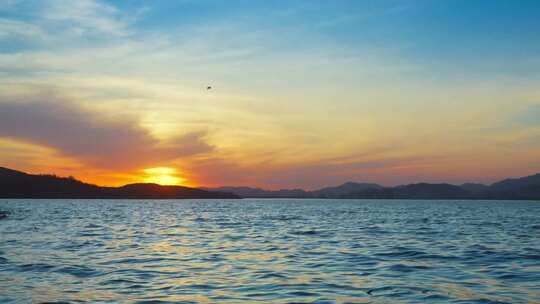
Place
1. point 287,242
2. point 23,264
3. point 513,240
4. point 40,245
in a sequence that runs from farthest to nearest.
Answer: point 513,240
point 287,242
point 40,245
point 23,264

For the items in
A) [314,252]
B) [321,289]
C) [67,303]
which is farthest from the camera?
[314,252]

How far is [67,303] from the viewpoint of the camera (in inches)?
748

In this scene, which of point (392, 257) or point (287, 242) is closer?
point (392, 257)

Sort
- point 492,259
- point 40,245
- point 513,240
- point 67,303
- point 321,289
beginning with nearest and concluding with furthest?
point 67,303, point 321,289, point 492,259, point 40,245, point 513,240

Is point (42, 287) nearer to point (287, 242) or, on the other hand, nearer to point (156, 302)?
point (156, 302)

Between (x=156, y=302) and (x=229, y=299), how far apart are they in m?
2.75

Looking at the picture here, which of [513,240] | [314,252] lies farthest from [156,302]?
[513,240]

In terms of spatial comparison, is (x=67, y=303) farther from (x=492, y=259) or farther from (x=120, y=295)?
(x=492, y=259)

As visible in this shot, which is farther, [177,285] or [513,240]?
[513,240]

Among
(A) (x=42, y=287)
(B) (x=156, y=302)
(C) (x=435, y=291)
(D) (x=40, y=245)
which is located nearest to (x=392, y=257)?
(C) (x=435, y=291)

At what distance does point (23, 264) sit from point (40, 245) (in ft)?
39.0

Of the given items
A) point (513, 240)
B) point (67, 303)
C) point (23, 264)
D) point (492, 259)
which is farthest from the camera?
point (513, 240)

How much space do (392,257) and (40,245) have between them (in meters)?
27.0

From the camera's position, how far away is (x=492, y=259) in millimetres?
32938
